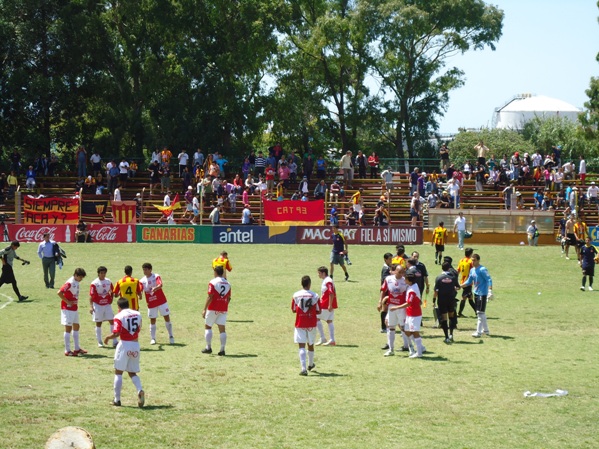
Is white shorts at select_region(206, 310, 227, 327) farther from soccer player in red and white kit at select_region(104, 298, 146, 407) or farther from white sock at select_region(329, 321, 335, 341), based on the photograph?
soccer player in red and white kit at select_region(104, 298, 146, 407)

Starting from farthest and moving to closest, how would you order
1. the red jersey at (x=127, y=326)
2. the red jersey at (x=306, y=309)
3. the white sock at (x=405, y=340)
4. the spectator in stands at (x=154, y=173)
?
the spectator in stands at (x=154, y=173), the white sock at (x=405, y=340), the red jersey at (x=306, y=309), the red jersey at (x=127, y=326)

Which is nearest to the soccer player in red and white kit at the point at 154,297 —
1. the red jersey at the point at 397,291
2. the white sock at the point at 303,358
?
the white sock at the point at 303,358

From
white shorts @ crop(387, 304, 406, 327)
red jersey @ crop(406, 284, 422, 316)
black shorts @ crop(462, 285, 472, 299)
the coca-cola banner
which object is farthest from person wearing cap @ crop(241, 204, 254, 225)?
red jersey @ crop(406, 284, 422, 316)

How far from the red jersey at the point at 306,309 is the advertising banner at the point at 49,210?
30364 mm

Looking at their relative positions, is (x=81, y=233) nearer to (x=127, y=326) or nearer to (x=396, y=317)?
(x=396, y=317)

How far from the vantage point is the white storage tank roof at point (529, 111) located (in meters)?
109

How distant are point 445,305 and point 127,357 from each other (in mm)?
8768

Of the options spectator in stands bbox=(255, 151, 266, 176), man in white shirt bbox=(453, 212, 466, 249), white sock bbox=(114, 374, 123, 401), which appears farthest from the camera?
A: spectator in stands bbox=(255, 151, 266, 176)

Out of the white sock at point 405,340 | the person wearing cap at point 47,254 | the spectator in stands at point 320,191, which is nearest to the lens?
the white sock at point 405,340

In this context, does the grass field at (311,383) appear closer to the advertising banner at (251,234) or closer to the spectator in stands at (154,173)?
the advertising banner at (251,234)

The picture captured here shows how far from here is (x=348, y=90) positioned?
221ft

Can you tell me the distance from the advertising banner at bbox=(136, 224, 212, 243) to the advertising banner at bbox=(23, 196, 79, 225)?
404 centimetres

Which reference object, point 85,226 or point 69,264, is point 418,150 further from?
point 69,264

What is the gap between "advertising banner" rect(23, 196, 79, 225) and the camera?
45969mm
